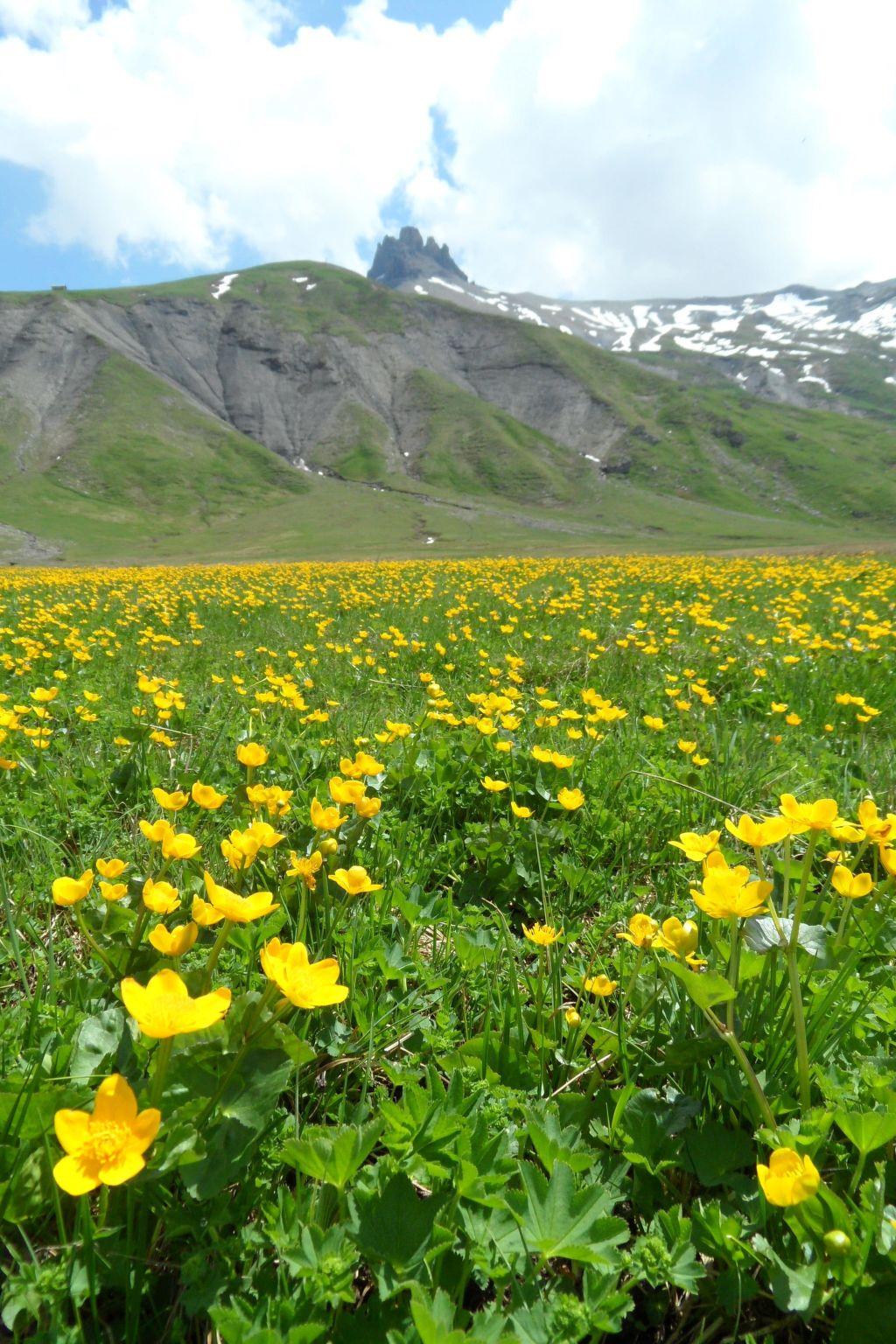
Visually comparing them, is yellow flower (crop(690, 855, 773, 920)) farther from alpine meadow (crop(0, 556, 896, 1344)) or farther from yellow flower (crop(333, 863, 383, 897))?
yellow flower (crop(333, 863, 383, 897))

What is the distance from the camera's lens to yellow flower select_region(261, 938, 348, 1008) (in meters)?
1.16

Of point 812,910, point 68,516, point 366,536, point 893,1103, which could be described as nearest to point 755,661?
point 812,910

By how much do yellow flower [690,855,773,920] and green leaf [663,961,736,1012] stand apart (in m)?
0.15

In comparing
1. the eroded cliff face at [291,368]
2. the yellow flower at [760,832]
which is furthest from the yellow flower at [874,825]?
the eroded cliff face at [291,368]

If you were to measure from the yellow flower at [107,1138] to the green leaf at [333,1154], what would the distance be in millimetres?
345

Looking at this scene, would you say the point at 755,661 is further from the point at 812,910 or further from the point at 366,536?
the point at 366,536

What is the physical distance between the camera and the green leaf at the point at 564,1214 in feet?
3.91

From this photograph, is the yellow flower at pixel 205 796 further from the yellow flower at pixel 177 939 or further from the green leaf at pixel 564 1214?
the green leaf at pixel 564 1214

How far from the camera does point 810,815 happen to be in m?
1.58

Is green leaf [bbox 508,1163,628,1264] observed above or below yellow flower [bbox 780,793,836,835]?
below

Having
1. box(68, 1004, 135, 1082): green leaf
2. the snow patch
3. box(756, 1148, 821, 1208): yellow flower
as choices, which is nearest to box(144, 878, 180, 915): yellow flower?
box(68, 1004, 135, 1082): green leaf

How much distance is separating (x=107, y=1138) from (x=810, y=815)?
5.08 ft

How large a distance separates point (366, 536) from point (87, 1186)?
77655mm

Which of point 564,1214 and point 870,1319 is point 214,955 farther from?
point 870,1319
